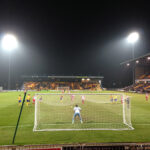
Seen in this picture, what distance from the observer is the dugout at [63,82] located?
2451 inches

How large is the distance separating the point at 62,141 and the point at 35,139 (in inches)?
50.7

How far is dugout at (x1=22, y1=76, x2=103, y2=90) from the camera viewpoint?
6224 cm

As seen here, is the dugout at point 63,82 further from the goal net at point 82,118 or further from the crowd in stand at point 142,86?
the goal net at point 82,118

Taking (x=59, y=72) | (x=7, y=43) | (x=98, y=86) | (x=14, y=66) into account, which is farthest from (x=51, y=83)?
(x=7, y=43)

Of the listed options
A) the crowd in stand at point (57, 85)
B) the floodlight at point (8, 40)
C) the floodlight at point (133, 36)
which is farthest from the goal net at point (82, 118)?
the crowd in stand at point (57, 85)

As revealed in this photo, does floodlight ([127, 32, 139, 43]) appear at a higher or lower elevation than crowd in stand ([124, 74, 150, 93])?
higher

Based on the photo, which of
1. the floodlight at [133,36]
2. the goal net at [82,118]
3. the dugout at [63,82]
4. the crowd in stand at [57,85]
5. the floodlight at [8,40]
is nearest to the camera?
the goal net at [82,118]

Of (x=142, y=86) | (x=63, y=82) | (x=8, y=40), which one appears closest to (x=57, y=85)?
(x=63, y=82)

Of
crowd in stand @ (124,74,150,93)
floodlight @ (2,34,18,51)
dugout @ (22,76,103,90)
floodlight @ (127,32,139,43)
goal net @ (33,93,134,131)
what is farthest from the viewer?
dugout @ (22,76,103,90)

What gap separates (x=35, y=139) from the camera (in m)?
6.18

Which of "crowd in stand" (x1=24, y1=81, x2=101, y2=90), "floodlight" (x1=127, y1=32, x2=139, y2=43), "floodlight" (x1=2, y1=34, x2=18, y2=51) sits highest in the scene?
"floodlight" (x1=127, y1=32, x2=139, y2=43)

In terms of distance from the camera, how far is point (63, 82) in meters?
67.0

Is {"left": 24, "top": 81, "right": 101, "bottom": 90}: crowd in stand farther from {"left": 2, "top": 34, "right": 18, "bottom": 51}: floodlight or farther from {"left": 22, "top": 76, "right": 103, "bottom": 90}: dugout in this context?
{"left": 2, "top": 34, "right": 18, "bottom": 51}: floodlight

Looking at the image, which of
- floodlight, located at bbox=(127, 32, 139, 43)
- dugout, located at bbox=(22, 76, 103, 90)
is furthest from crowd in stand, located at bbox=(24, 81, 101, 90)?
floodlight, located at bbox=(127, 32, 139, 43)
